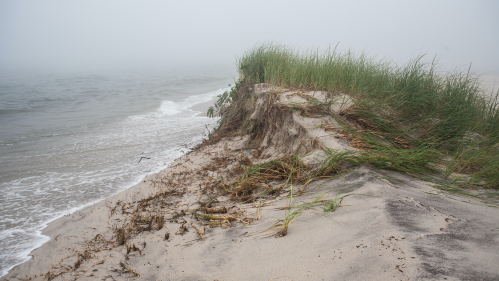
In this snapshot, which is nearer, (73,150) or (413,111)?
(413,111)

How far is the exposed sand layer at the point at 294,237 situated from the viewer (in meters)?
1.42

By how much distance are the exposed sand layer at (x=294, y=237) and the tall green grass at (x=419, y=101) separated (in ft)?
2.14

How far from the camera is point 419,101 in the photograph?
13.4 feet

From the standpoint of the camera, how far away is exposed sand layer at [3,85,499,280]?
4.66 ft

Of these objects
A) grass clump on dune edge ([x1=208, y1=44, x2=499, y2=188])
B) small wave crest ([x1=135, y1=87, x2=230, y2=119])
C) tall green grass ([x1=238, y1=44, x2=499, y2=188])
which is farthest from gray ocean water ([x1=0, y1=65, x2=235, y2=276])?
tall green grass ([x1=238, y1=44, x2=499, y2=188])

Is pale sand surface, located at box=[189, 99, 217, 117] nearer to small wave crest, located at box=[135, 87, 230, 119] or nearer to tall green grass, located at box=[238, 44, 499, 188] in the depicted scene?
small wave crest, located at box=[135, 87, 230, 119]

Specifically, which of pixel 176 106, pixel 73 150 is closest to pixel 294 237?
pixel 73 150

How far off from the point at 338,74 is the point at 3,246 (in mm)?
5386

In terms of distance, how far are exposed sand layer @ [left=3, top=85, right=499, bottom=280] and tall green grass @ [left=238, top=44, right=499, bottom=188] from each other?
653 millimetres

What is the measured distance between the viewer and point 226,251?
6.31 ft

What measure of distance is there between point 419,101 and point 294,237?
136 inches

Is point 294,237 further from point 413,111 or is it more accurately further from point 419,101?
point 419,101

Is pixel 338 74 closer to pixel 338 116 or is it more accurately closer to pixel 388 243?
pixel 338 116

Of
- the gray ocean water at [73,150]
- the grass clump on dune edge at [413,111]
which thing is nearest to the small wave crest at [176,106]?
the gray ocean water at [73,150]
